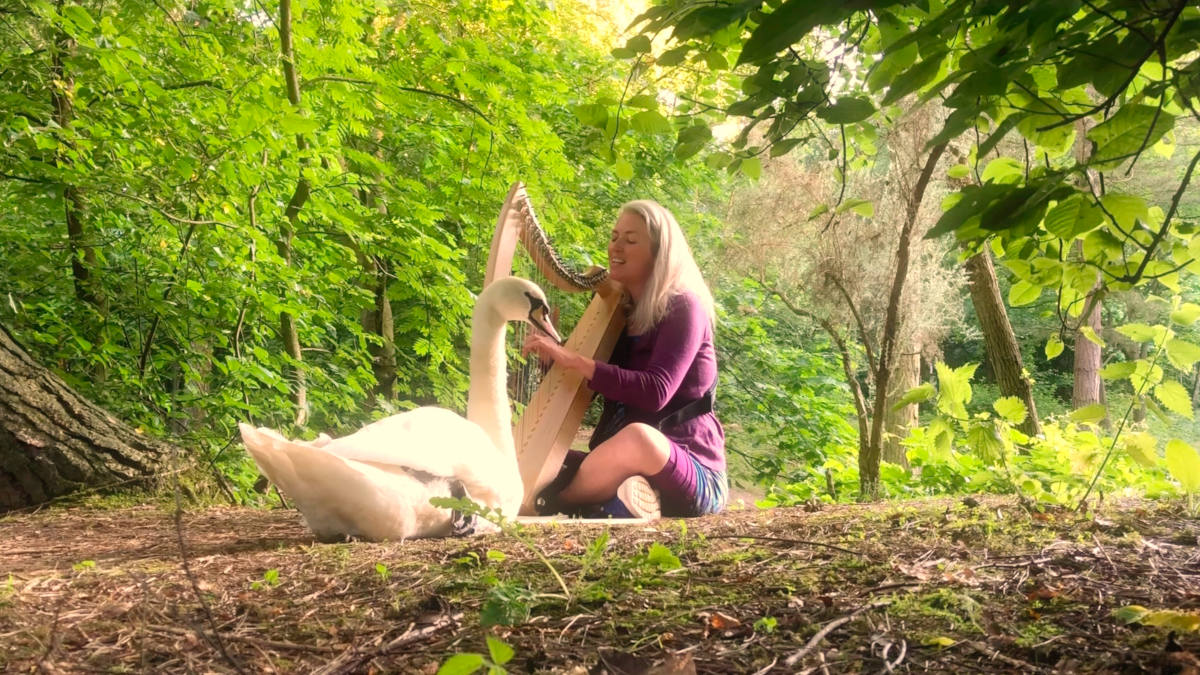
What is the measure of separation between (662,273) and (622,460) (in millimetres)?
896

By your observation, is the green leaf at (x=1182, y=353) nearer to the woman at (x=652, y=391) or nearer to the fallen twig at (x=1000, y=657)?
the fallen twig at (x=1000, y=657)

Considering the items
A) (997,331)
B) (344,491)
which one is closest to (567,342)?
(344,491)

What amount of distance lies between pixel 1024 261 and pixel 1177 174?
572 inches

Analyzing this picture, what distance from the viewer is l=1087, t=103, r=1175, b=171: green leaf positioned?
1282 mm

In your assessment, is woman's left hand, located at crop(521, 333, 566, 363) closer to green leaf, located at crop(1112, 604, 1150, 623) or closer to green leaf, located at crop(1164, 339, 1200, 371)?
green leaf, located at crop(1164, 339, 1200, 371)

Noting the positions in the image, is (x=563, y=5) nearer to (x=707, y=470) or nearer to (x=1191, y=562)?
(x=707, y=470)

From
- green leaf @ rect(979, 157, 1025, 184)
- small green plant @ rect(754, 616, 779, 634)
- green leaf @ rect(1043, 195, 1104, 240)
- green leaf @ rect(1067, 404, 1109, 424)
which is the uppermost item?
green leaf @ rect(979, 157, 1025, 184)

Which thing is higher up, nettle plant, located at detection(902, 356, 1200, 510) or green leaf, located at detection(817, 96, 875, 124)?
green leaf, located at detection(817, 96, 875, 124)

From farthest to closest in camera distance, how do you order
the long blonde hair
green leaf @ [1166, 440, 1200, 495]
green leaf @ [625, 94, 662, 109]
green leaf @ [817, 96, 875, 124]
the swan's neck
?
the long blonde hair < the swan's neck < green leaf @ [1166, 440, 1200, 495] < green leaf @ [625, 94, 662, 109] < green leaf @ [817, 96, 875, 124]

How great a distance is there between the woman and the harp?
0.32 ft

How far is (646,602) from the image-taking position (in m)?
1.51

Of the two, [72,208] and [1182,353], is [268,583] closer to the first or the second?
[1182,353]

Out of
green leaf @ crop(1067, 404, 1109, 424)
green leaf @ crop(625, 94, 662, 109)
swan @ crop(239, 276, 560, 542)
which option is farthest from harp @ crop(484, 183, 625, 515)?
green leaf @ crop(1067, 404, 1109, 424)

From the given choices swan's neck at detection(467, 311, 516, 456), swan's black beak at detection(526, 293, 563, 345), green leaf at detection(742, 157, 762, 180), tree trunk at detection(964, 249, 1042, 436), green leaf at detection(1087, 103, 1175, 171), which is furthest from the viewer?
tree trunk at detection(964, 249, 1042, 436)
